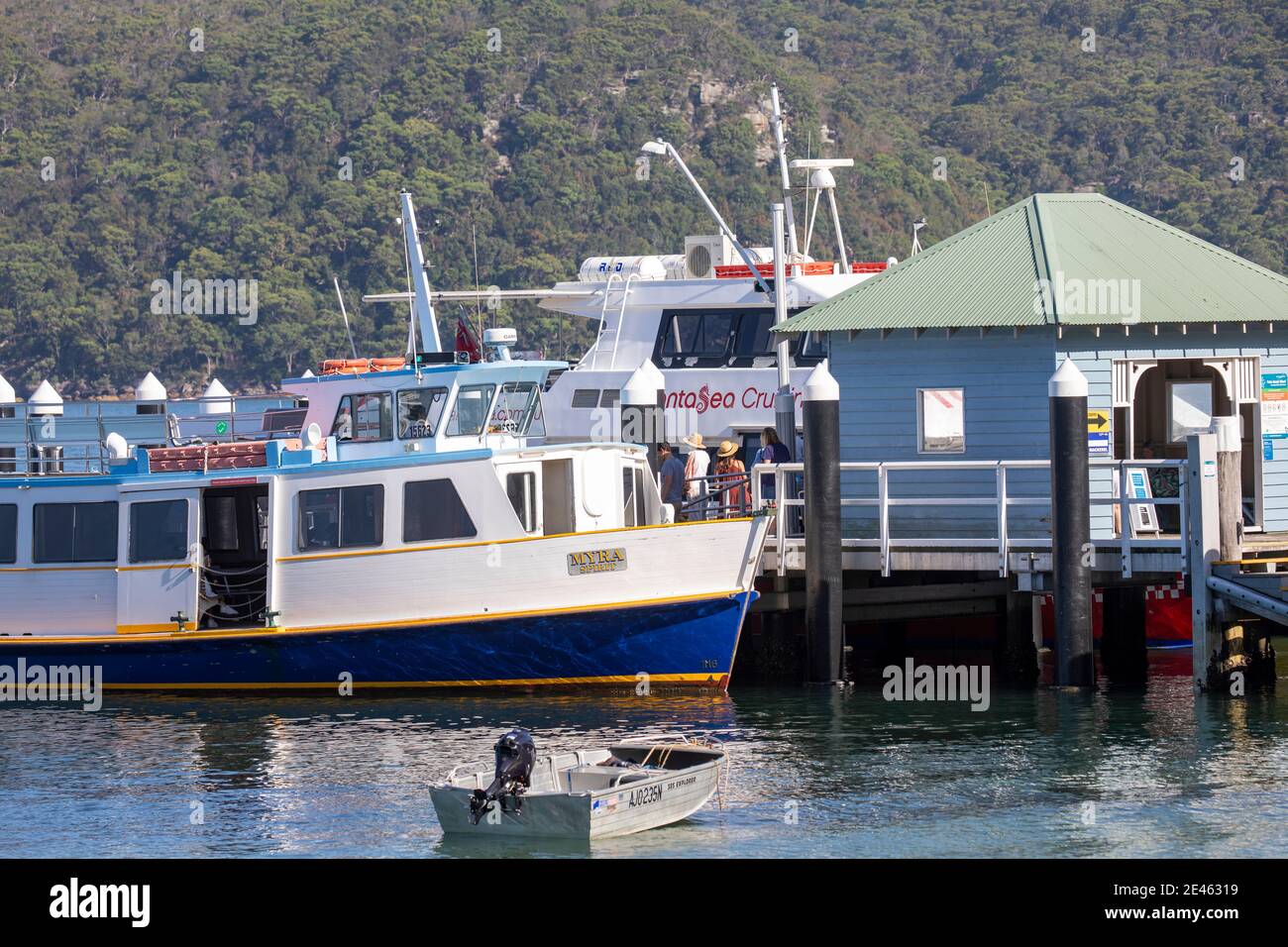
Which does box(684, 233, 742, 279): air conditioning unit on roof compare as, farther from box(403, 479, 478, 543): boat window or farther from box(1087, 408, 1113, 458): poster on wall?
box(403, 479, 478, 543): boat window

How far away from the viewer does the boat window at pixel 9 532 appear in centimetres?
2405

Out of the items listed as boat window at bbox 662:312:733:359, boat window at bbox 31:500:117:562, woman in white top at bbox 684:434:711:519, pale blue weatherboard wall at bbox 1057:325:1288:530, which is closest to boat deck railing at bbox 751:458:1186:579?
woman in white top at bbox 684:434:711:519

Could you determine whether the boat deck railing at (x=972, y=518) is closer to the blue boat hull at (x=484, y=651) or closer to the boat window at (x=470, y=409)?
the blue boat hull at (x=484, y=651)

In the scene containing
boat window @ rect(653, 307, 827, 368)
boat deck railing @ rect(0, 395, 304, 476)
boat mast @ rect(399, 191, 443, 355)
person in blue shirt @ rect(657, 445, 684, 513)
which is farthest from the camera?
boat window @ rect(653, 307, 827, 368)

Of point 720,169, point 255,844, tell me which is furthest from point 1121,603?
point 720,169

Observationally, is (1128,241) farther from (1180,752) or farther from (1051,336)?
(1180,752)

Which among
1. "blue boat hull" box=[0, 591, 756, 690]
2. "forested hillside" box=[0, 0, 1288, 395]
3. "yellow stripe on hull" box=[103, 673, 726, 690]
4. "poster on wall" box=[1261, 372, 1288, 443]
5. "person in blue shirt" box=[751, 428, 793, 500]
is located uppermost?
"forested hillside" box=[0, 0, 1288, 395]

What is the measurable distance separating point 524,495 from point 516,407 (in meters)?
2.62

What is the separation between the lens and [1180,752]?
19.2 meters

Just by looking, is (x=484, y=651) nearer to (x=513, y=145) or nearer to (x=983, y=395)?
(x=983, y=395)

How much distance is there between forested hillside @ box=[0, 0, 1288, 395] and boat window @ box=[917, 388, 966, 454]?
5403cm

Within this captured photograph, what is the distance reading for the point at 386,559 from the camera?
22.7m

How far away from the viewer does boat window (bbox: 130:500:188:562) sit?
2334 centimetres

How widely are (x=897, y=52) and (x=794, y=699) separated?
87304 mm
